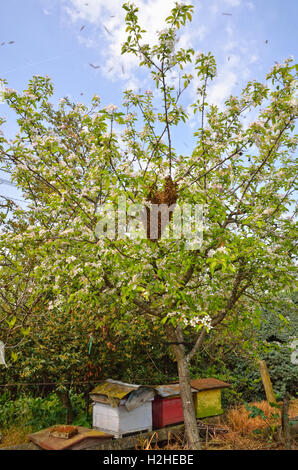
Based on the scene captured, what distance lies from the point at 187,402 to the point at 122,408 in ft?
3.17

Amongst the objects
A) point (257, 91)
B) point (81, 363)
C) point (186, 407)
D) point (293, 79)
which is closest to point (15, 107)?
point (257, 91)

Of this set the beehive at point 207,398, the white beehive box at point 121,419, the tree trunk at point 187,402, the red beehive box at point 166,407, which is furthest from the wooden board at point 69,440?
the beehive at point 207,398

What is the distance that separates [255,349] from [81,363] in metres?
3.10

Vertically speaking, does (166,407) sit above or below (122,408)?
below

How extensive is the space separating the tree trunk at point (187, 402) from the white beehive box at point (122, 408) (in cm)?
48

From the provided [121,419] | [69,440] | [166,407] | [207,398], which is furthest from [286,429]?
[69,440]

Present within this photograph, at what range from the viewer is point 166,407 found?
5406mm

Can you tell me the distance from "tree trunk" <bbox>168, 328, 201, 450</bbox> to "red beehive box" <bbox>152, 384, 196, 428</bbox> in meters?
0.28

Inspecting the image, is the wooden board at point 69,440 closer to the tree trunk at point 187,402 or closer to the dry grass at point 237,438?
the dry grass at point 237,438

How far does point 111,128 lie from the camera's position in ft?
15.0

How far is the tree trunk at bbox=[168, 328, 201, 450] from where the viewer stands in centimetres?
493

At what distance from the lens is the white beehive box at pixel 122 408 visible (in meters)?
4.80

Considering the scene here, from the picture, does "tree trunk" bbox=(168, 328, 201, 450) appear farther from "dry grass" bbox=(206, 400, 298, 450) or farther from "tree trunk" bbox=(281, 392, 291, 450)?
"tree trunk" bbox=(281, 392, 291, 450)

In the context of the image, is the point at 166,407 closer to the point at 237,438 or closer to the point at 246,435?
the point at 237,438
